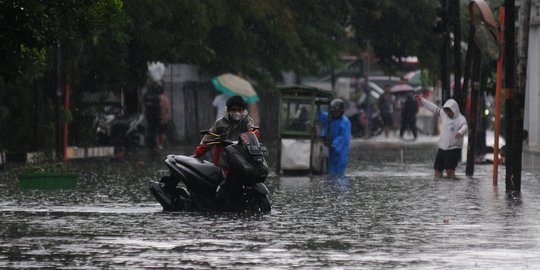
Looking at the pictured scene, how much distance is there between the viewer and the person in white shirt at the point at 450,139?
94.1 feet

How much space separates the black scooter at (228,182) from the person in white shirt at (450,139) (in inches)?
399

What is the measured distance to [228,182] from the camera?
1884 centimetres

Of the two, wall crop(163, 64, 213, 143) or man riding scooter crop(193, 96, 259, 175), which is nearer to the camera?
man riding scooter crop(193, 96, 259, 175)

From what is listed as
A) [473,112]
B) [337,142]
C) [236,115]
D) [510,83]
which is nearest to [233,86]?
[337,142]

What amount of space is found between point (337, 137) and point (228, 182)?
1176 cm

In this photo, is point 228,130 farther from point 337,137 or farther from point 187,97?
point 187,97

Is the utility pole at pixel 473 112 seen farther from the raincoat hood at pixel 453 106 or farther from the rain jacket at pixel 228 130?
the rain jacket at pixel 228 130

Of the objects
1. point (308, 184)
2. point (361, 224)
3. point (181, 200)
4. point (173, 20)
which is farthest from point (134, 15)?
point (361, 224)

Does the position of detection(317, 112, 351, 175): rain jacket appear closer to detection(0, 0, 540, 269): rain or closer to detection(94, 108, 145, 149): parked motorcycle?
detection(0, 0, 540, 269): rain

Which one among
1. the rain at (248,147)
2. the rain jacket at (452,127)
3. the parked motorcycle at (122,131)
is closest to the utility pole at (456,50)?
the rain at (248,147)

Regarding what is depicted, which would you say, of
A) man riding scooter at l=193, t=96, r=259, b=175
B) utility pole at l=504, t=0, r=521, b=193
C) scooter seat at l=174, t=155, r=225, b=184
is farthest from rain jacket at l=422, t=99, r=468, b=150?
scooter seat at l=174, t=155, r=225, b=184

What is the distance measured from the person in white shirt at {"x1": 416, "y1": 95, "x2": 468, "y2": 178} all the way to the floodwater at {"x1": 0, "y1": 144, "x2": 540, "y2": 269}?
2.95m

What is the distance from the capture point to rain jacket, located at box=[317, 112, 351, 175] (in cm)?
3008

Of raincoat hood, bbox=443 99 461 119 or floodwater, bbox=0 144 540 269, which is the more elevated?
raincoat hood, bbox=443 99 461 119
